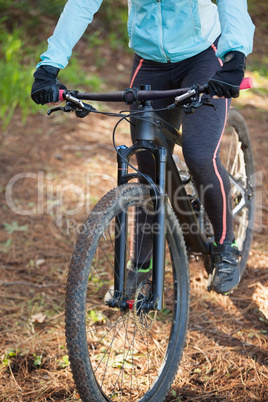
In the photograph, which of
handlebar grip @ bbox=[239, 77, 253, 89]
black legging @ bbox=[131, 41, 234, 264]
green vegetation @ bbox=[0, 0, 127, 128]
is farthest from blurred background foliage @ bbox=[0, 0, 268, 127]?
handlebar grip @ bbox=[239, 77, 253, 89]

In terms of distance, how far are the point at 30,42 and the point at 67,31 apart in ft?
18.2

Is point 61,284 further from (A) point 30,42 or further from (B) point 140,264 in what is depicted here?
(A) point 30,42

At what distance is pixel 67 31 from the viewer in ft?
5.76

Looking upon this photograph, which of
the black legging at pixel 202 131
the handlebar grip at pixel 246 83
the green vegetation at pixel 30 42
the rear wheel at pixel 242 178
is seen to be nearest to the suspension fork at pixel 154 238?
the black legging at pixel 202 131

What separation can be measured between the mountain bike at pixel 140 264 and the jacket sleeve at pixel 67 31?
7.6 inches

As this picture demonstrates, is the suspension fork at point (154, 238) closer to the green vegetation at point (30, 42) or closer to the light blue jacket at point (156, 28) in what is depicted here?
the light blue jacket at point (156, 28)

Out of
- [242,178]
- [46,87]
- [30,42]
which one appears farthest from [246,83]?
[30,42]

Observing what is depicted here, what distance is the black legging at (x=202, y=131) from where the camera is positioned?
6.31 ft

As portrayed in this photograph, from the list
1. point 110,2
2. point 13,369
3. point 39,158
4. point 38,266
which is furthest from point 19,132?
point 110,2

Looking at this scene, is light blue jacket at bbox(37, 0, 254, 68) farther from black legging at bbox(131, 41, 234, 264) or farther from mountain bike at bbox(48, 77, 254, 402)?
mountain bike at bbox(48, 77, 254, 402)

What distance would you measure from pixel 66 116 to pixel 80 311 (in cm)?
410

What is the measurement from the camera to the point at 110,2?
7.60 meters

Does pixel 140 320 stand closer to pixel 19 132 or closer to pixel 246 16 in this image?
pixel 246 16

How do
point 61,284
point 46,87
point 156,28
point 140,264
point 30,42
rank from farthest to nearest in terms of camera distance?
1. point 30,42
2. point 61,284
3. point 140,264
4. point 156,28
5. point 46,87
